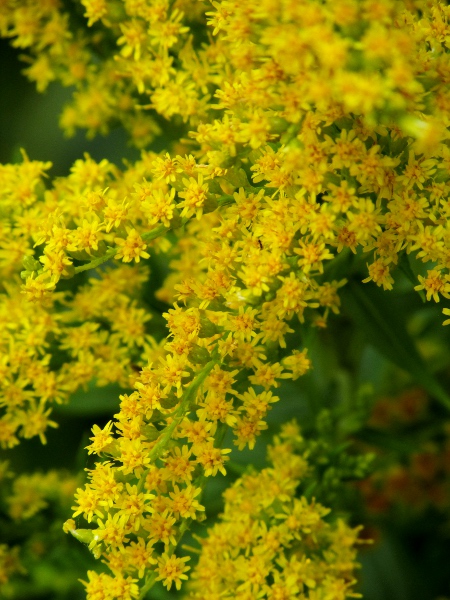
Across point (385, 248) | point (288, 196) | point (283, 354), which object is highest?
point (288, 196)

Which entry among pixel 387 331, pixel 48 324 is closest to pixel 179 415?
pixel 48 324

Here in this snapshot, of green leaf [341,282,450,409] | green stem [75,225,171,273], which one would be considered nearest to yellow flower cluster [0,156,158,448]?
green stem [75,225,171,273]

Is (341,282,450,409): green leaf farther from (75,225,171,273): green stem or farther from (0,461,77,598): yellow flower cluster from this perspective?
(0,461,77,598): yellow flower cluster

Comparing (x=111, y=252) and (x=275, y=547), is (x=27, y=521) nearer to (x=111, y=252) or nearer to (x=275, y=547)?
(x=275, y=547)

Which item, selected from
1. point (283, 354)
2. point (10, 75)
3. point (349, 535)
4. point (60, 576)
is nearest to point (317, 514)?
point (349, 535)

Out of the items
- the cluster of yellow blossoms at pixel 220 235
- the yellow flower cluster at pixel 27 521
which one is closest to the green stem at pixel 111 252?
the cluster of yellow blossoms at pixel 220 235

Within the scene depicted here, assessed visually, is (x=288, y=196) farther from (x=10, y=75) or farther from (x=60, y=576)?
(x=10, y=75)
